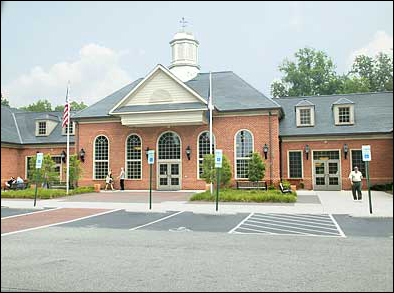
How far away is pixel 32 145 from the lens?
29.7 m

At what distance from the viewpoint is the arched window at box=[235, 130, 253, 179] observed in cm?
2367

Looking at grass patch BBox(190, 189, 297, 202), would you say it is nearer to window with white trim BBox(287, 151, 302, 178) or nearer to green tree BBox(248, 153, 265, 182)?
green tree BBox(248, 153, 265, 182)

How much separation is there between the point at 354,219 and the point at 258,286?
29.9ft

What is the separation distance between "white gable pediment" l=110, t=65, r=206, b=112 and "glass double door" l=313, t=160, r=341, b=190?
9.33 m

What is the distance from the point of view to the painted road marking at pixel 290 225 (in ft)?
29.4

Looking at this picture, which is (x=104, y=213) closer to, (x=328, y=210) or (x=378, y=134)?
(x=328, y=210)

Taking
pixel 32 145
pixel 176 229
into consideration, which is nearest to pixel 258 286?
pixel 176 229

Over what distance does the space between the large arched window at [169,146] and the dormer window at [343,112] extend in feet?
35.1

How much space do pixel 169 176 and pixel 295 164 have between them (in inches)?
333

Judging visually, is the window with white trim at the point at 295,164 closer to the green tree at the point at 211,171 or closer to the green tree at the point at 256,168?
the green tree at the point at 256,168

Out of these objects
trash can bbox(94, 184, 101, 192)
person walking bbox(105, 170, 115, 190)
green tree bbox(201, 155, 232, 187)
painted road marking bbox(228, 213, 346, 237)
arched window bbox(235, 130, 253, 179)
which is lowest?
painted road marking bbox(228, 213, 346, 237)

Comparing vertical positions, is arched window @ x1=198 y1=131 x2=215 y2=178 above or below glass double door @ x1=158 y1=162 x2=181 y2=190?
above

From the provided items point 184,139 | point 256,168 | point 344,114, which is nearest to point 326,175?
point 344,114

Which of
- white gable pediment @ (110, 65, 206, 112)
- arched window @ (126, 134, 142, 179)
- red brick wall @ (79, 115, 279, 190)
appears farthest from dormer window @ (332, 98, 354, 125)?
arched window @ (126, 134, 142, 179)
